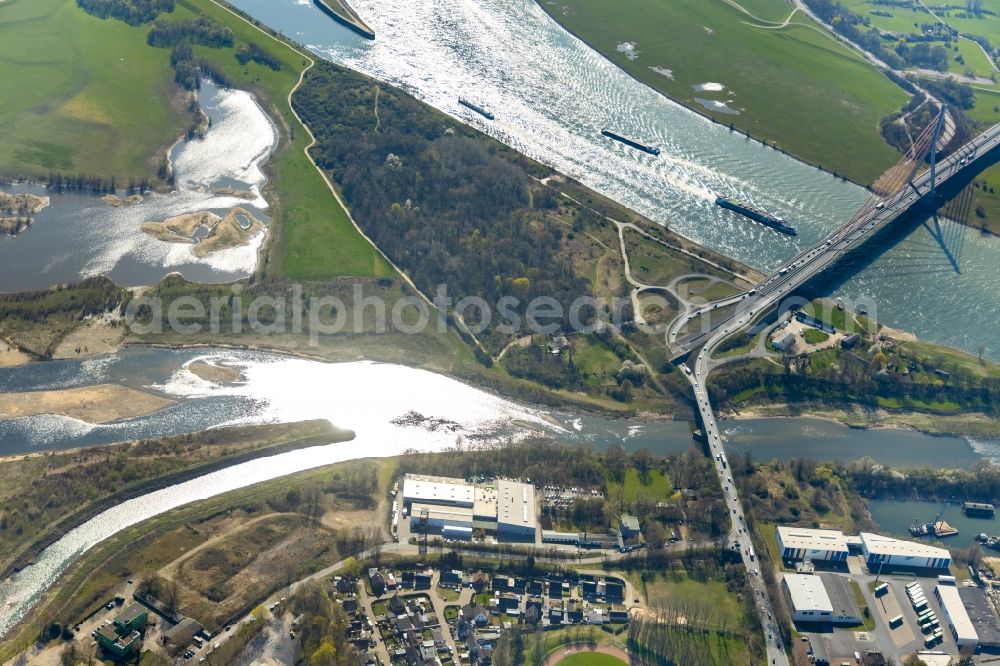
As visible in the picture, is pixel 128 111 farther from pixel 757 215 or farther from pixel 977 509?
pixel 977 509

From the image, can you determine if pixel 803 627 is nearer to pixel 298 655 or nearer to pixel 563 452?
pixel 563 452

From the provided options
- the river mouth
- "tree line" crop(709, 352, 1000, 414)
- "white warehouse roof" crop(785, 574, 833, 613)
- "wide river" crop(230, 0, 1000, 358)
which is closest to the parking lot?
"white warehouse roof" crop(785, 574, 833, 613)

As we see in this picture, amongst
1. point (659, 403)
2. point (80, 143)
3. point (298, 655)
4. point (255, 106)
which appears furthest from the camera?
point (255, 106)

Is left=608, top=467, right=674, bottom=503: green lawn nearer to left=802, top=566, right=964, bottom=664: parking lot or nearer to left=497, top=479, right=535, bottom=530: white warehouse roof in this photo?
left=497, top=479, right=535, bottom=530: white warehouse roof

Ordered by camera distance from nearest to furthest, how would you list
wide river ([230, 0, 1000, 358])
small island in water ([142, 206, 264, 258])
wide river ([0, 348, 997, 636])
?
wide river ([0, 348, 997, 636]) < small island in water ([142, 206, 264, 258]) < wide river ([230, 0, 1000, 358])

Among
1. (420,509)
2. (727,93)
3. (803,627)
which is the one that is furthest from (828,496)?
(727,93)

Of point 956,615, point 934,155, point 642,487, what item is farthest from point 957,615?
point 934,155
